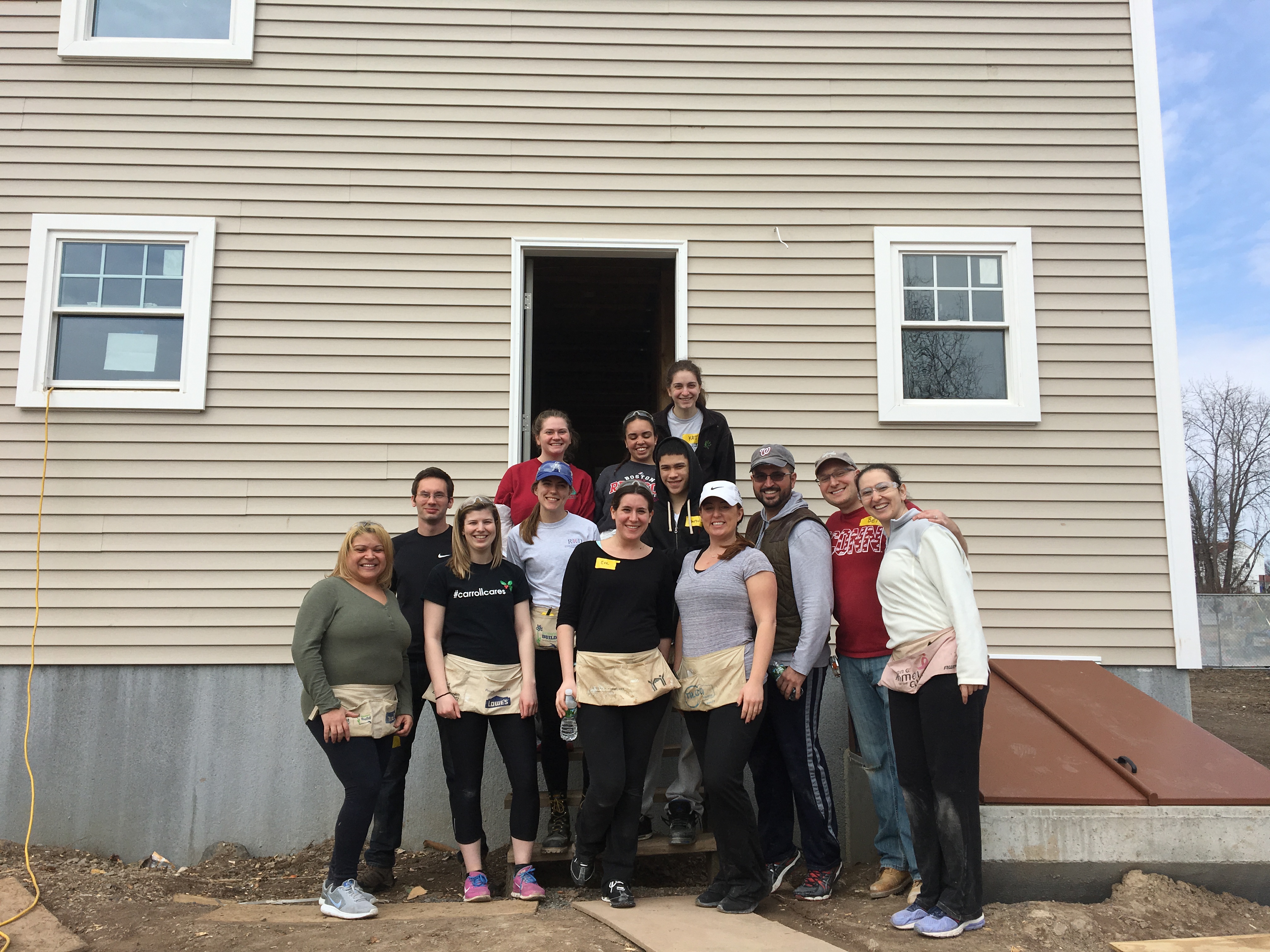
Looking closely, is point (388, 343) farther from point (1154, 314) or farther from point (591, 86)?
point (1154, 314)

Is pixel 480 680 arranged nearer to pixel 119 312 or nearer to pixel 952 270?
pixel 119 312

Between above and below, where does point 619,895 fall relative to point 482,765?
below

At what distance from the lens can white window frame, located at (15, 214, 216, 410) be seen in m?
5.52

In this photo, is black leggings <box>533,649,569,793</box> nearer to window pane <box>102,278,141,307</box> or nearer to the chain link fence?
window pane <box>102,278,141,307</box>

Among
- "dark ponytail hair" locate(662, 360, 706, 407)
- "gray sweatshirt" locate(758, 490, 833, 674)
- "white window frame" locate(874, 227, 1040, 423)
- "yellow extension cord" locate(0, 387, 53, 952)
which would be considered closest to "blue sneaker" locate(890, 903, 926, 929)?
"gray sweatshirt" locate(758, 490, 833, 674)

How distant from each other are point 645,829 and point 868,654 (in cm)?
138

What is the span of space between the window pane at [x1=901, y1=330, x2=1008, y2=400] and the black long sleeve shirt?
2.74 metres

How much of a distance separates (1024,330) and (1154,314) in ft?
2.87

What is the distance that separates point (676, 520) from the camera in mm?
4379

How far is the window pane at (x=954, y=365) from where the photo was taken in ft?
19.0

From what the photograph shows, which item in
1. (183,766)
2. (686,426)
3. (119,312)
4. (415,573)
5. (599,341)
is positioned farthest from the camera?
(599,341)

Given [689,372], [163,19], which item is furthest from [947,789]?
[163,19]

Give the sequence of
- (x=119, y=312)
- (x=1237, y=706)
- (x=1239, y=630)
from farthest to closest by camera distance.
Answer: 1. (x=1239, y=630)
2. (x=1237, y=706)
3. (x=119, y=312)

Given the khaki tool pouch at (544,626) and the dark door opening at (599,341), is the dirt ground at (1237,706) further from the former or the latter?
the khaki tool pouch at (544,626)
